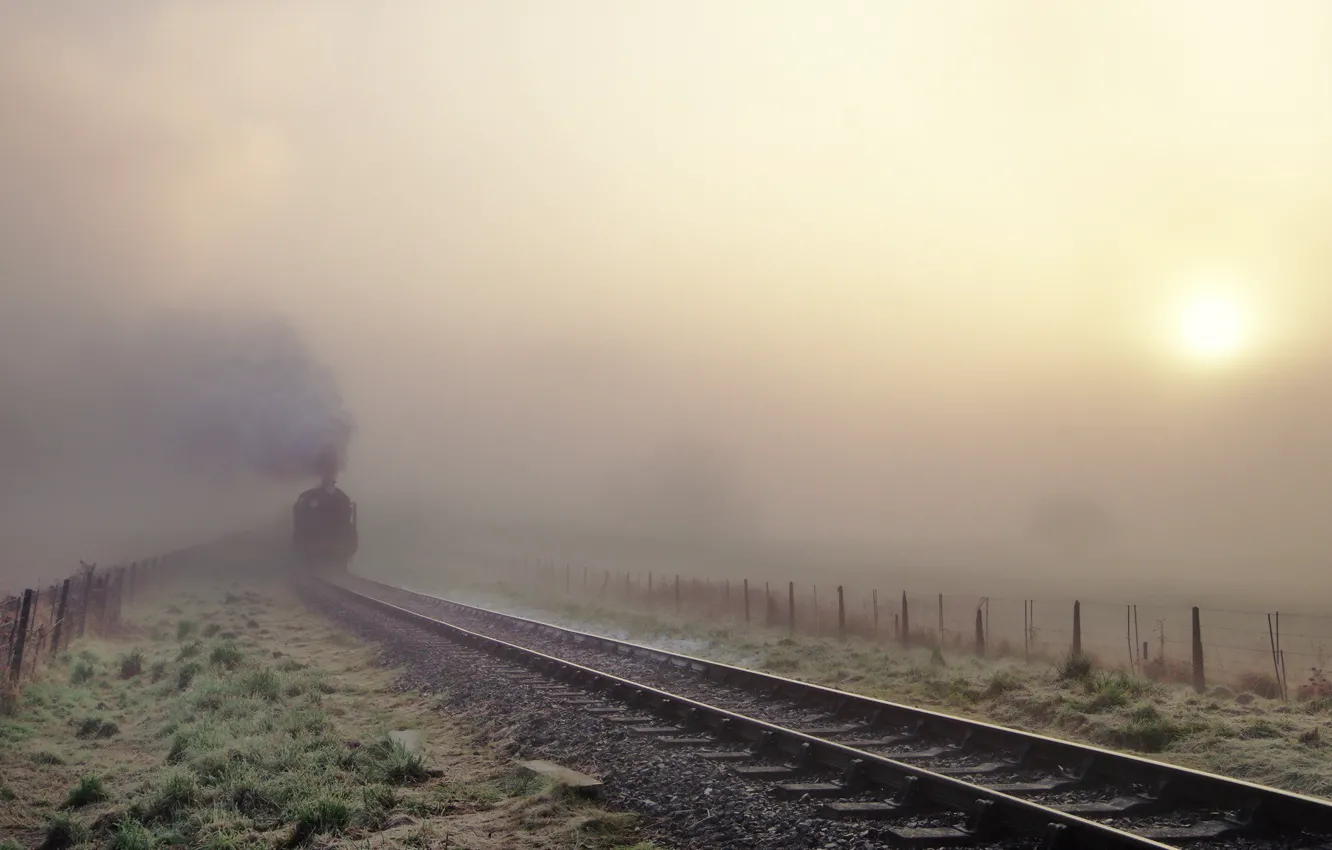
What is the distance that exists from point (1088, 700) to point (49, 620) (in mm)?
20601

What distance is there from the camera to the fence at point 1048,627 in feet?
59.4

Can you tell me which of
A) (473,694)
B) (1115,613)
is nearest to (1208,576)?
(1115,613)

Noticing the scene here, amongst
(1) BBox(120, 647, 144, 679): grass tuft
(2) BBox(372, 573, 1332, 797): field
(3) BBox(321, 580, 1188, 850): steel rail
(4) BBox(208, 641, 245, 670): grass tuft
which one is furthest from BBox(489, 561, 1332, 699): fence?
(1) BBox(120, 647, 144, 679): grass tuft

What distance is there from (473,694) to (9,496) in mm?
118746

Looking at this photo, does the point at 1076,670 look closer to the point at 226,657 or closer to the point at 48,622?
the point at 226,657

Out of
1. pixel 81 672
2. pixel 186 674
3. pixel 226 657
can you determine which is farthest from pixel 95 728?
pixel 81 672

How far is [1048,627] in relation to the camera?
35.8 meters

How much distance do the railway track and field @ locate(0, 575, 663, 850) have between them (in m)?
2.08

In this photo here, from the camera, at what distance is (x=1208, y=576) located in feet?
186

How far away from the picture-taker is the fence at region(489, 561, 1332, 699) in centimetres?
1809

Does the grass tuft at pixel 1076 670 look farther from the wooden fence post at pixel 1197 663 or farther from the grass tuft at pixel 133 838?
the grass tuft at pixel 133 838

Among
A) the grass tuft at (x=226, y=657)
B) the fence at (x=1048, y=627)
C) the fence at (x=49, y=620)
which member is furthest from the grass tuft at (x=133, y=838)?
→ the fence at (x=1048, y=627)

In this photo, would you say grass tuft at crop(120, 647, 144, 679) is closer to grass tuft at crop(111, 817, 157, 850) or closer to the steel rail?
the steel rail

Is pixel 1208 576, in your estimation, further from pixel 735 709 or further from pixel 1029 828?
pixel 1029 828
